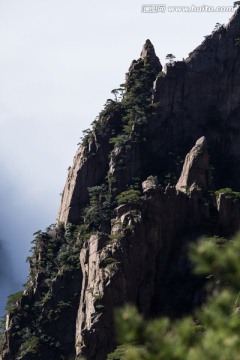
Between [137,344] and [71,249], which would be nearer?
[137,344]

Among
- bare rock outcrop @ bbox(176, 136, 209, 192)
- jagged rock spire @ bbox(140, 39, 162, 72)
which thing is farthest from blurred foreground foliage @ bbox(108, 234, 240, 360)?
jagged rock spire @ bbox(140, 39, 162, 72)

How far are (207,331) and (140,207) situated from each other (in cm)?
6360

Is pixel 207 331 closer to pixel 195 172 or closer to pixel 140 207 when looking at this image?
pixel 140 207

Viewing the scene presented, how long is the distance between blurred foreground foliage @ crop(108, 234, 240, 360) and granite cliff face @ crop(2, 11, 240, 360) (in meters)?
56.4

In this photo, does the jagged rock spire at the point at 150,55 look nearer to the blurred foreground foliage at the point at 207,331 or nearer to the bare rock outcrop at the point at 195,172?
the bare rock outcrop at the point at 195,172

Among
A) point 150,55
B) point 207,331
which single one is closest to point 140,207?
point 150,55

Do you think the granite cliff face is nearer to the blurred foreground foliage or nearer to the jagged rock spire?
the jagged rock spire

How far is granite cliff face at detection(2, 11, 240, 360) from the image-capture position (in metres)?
81.4

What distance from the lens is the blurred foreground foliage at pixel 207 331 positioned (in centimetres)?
2039

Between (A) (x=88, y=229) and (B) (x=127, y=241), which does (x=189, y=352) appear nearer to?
(B) (x=127, y=241)

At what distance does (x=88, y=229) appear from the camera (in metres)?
96.1

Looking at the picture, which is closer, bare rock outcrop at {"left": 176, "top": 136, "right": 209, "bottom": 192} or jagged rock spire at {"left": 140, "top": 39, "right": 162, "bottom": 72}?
bare rock outcrop at {"left": 176, "top": 136, "right": 209, "bottom": 192}

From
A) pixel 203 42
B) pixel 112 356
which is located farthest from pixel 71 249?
pixel 203 42

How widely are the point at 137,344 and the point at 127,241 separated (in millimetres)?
61023
